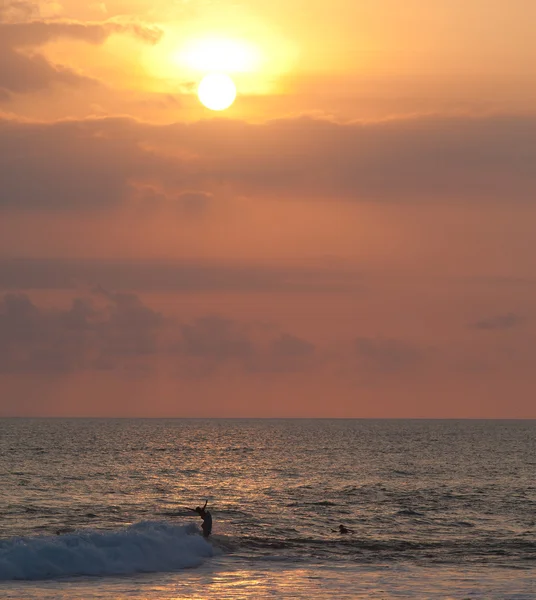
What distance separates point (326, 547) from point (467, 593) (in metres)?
14.0

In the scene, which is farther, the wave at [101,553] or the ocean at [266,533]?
the wave at [101,553]

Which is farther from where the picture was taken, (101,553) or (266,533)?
(266,533)

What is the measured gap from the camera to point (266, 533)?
54125 millimetres

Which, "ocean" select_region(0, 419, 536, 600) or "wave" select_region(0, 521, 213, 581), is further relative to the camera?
"wave" select_region(0, 521, 213, 581)

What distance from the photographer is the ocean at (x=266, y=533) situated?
38.3m

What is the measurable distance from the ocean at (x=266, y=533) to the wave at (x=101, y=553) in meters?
0.07

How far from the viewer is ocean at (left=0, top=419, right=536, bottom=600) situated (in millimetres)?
38344

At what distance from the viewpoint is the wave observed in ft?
134

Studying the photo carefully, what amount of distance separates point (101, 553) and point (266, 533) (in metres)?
13.3

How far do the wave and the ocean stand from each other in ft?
0.23

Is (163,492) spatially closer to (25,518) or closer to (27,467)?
(25,518)

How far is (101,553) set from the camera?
1711 inches

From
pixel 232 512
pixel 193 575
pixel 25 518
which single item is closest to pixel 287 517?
pixel 232 512

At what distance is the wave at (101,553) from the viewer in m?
40.9
